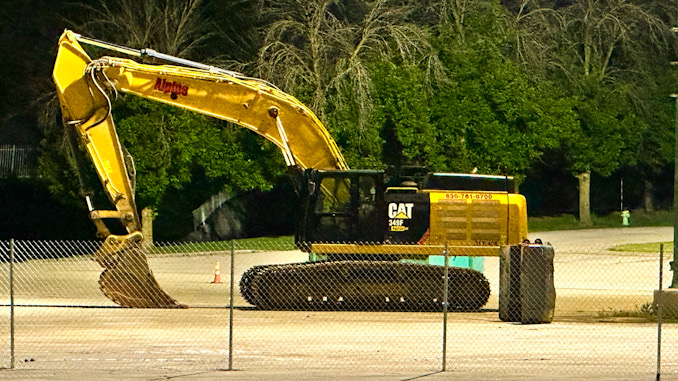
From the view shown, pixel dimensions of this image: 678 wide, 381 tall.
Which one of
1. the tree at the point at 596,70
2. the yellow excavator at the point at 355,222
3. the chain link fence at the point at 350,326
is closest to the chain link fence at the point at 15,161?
the chain link fence at the point at 350,326

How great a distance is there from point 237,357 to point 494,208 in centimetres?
794

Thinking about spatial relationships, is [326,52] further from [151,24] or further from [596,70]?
[596,70]

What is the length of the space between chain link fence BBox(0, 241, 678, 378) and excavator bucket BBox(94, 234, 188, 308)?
23 centimetres

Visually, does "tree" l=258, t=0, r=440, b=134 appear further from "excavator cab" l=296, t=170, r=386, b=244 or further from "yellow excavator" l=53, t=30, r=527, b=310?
"excavator cab" l=296, t=170, r=386, b=244

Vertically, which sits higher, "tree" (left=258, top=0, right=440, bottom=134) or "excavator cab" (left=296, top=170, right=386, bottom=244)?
"tree" (left=258, top=0, right=440, bottom=134)

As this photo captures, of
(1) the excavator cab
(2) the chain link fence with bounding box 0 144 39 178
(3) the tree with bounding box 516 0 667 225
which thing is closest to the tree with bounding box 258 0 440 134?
(3) the tree with bounding box 516 0 667 225

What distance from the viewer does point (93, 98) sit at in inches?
766

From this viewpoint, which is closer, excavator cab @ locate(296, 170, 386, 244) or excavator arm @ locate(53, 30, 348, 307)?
excavator arm @ locate(53, 30, 348, 307)

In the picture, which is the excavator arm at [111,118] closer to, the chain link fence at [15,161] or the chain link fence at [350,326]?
the chain link fence at [350,326]

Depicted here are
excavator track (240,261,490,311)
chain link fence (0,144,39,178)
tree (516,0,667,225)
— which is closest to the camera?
excavator track (240,261,490,311)

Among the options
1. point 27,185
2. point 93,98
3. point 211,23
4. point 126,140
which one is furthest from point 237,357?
point 27,185

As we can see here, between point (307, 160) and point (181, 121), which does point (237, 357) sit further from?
point (181, 121)

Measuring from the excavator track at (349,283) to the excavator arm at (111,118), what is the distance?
1.77 m

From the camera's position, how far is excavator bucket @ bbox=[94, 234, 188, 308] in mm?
18891
